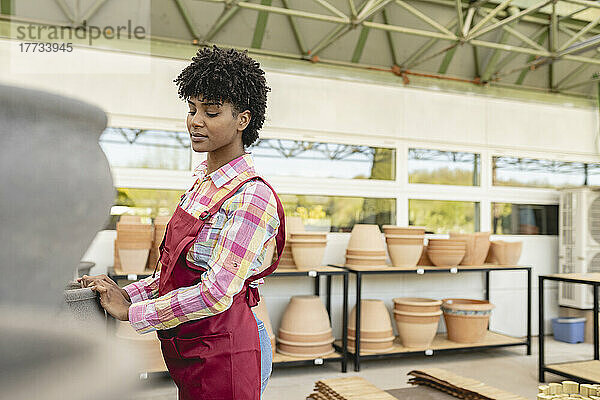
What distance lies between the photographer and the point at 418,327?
399 centimetres

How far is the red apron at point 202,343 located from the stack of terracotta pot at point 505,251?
3878 millimetres

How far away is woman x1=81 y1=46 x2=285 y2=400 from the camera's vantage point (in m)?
0.99

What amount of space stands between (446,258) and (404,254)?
14.5 inches

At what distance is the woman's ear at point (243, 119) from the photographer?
3.57ft

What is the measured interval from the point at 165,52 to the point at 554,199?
12.8 ft

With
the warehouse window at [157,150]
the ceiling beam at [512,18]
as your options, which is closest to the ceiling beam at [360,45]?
the ceiling beam at [512,18]

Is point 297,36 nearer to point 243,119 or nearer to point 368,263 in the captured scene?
point 368,263

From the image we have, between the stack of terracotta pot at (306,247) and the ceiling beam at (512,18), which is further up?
the ceiling beam at (512,18)

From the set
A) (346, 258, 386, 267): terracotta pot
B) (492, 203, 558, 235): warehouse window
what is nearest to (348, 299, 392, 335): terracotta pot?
(346, 258, 386, 267): terracotta pot

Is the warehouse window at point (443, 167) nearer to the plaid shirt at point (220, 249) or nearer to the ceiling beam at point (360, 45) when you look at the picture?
the ceiling beam at point (360, 45)

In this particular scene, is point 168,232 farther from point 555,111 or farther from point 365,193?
point 555,111

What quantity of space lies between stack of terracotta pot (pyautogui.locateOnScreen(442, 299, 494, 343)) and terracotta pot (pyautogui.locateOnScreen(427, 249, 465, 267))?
0.32m

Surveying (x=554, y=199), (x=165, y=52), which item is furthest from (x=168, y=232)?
(x=554, y=199)

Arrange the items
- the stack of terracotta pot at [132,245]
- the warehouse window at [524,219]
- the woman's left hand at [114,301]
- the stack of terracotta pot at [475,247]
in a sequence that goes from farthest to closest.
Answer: the warehouse window at [524,219] → the stack of terracotta pot at [475,247] → the stack of terracotta pot at [132,245] → the woman's left hand at [114,301]
